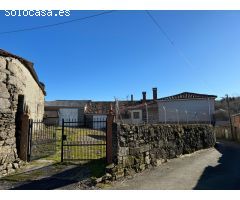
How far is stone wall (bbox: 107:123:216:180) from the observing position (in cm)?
916

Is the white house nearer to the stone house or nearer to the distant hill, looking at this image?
the distant hill

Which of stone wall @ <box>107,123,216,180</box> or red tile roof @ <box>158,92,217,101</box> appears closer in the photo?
stone wall @ <box>107,123,216,180</box>

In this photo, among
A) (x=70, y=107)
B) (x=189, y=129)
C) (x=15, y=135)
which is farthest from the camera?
(x=70, y=107)

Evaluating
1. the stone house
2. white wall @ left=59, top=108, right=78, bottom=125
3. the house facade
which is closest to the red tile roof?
the house facade

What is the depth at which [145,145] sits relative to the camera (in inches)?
433

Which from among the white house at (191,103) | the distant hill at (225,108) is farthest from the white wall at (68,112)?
the distant hill at (225,108)

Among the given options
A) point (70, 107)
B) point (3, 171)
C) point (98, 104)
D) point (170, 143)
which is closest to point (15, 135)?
point (3, 171)

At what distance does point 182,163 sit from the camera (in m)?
12.6

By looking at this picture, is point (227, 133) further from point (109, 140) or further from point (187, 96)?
point (109, 140)

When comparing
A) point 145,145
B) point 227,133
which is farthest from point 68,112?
point 145,145

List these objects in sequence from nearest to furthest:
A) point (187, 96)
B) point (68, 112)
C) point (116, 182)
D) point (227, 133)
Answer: point (116, 182) → point (187, 96) → point (227, 133) → point (68, 112)

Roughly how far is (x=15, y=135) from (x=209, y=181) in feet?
24.5

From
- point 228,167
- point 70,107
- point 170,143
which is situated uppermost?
point 70,107

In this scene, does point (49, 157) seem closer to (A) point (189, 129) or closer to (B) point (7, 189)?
(B) point (7, 189)
